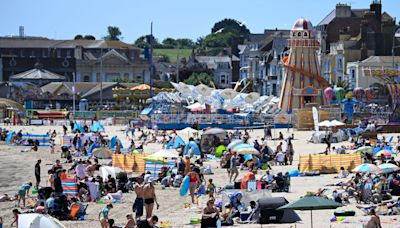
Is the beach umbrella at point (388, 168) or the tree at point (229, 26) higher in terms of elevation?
the tree at point (229, 26)

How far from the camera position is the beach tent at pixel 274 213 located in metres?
20.6

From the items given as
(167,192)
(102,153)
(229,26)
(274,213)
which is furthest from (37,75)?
(229,26)

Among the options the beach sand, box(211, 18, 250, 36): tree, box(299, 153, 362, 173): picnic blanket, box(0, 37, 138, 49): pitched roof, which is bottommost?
the beach sand

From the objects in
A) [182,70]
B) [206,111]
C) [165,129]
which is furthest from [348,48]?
[182,70]

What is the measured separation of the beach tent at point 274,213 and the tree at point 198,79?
8301cm

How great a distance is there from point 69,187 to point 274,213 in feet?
22.6

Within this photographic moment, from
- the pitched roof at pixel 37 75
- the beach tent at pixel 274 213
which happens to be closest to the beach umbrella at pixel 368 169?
the beach tent at pixel 274 213

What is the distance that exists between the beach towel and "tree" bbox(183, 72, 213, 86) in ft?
257

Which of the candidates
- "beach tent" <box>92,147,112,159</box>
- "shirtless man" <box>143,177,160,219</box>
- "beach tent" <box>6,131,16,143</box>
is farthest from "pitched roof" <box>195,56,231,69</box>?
"shirtless man" <box>143,177,160,219</box>

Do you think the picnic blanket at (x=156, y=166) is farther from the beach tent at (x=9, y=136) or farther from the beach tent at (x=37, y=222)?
the beach tent at (x=9, y=136)

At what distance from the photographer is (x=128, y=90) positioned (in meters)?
85.2

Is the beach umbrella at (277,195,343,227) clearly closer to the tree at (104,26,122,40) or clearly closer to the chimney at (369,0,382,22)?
the chimney at (369,0,382,22)

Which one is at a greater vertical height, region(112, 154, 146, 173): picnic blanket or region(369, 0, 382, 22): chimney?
region(369, 0, 382, 22): chimney

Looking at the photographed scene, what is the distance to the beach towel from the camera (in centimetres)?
2517
